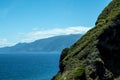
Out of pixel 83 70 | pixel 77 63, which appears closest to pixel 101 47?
pixel 83 70

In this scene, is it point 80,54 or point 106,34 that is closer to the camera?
point 106,34

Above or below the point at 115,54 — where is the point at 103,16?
above

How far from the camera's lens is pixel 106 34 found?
2325 centimetres

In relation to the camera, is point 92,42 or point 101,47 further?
point 92,42

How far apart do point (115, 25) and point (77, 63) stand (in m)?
6.44

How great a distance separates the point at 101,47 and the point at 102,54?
0.70 meters

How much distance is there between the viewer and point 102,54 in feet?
79.9

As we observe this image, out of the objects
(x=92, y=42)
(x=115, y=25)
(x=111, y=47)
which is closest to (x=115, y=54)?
(x=111, y=47)

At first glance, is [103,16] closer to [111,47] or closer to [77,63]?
[77,63]

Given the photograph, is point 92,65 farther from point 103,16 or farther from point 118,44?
point 103,16

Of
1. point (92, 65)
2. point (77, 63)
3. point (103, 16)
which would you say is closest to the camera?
point (92, 65)

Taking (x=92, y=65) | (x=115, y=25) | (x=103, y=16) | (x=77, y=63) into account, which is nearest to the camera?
(x=115, y=25)

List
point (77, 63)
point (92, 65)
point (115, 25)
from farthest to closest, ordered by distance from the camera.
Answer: point (77, 63)
point (92, 65)
point (115, 25)

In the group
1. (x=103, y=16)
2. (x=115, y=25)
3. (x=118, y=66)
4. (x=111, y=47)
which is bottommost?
(x=118, y=66)
